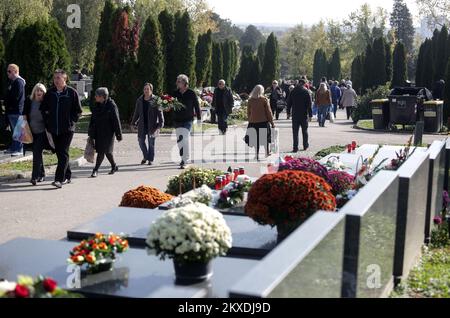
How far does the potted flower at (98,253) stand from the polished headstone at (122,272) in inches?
3.0

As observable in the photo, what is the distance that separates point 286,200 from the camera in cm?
652

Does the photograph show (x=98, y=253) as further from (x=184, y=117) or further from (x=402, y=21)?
(x=402, y=21)

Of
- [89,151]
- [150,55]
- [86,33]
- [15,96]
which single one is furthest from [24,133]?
[86,33]

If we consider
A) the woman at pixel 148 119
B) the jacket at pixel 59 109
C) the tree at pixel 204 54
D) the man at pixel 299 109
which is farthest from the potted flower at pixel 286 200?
the tree at pixel 204 54

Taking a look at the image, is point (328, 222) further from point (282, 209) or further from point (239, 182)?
point (239, 182)

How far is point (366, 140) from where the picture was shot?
70.9 feet

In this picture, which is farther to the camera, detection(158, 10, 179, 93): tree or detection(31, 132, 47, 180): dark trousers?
detection(158, 10, 179, 93): tree

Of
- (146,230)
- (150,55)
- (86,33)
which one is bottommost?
(146,230)

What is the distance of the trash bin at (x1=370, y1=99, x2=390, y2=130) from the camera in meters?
25.4

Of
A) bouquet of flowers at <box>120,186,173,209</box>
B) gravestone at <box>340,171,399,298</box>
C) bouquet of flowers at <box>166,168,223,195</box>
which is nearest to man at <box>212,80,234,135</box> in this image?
bouquet of flowers at <box>166,168,223,195</box>

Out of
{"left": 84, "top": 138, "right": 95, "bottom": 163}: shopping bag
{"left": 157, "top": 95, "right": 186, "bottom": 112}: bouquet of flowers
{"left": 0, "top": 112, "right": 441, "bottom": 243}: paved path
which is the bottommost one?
{"left": 0, "top": 112, "right": 441, "bottom": 243}: paved path

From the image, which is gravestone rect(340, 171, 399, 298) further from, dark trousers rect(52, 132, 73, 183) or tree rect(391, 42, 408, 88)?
tree rect(391, 42, 408, 88)

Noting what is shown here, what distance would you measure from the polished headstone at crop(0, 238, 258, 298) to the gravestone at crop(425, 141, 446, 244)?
3.15 meters

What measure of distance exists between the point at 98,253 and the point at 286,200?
5.90ft
